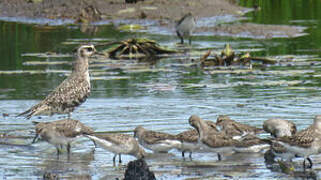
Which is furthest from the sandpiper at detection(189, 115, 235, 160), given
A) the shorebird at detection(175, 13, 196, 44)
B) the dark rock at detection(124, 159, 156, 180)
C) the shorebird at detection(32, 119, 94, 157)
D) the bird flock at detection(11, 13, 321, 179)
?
the shorebird at detection(175, 13, 196, 44)

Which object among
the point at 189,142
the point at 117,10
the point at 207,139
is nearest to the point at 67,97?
the point at 189,142

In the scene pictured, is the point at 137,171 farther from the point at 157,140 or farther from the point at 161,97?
the point at 161,97

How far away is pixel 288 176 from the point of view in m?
9.84

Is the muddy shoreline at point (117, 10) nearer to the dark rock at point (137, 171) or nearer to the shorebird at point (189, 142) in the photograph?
the shorebird at point (189, 142)

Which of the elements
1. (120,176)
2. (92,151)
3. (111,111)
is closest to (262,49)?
(111,111)

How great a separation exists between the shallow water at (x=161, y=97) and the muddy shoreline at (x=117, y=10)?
627 cm

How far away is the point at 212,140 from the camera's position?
11070 mm

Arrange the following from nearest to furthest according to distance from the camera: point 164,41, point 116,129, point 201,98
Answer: point 116,129 < point 201,98 < point 164,41

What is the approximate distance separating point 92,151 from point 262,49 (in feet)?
39.2

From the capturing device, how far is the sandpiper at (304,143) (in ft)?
33.4

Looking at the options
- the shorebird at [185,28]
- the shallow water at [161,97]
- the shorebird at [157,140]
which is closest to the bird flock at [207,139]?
the shorebird at [157,140]

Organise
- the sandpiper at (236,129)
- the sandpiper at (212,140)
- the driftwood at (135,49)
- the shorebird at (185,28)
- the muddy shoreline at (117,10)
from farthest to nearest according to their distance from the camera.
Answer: the muddy shoreline at (117,10) → the shorebird at (185,28) → the driftwood at (135,49) → the sandpiper at (236,129) → the sandpiper at (212,140)

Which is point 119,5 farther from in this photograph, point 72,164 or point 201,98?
point 72,164

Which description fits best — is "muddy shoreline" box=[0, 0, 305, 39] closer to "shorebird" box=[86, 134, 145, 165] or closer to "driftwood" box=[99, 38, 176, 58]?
"driftwood" box=[99, 38, 176, 58]
